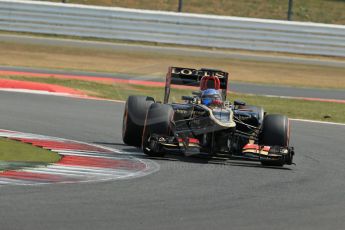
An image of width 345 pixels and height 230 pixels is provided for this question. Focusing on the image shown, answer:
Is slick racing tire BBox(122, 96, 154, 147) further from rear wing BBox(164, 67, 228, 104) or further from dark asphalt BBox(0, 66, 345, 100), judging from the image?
dark asphalt BBox(0, 66, 345, 100)

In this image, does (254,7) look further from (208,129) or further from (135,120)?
(208,129)

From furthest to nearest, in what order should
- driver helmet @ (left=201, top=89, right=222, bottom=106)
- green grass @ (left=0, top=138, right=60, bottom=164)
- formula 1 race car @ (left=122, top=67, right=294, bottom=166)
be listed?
driver helmet @ (left=201, top=89, right=222, bottom=106)
formula 1 race car @ (left=122, top=67, right=294, bottom=166)
green grass @ (left=0, top=138, right=60, bottom=164)

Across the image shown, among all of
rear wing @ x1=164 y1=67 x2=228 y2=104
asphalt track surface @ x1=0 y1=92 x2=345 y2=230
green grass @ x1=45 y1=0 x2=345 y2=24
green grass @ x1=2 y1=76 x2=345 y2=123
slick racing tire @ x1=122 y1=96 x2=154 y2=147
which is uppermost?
green grass @ x1=45 y1=0 x2=345 y2=24

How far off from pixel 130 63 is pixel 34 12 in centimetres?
482

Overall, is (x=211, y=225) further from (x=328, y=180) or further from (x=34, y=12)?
(x=34, y=12)

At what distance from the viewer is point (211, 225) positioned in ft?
26.9

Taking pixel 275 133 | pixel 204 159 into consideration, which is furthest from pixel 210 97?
pixel 275 133

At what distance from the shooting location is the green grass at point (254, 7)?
40.0 m

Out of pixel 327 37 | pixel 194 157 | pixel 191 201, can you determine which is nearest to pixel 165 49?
pixel 327 37

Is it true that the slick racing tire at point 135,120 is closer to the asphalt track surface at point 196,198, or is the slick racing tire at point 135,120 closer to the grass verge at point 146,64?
the asphalt track surface at point 196,198

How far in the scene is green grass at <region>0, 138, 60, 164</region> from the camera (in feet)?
38.8

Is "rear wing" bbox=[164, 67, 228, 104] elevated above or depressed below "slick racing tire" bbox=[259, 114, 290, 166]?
above

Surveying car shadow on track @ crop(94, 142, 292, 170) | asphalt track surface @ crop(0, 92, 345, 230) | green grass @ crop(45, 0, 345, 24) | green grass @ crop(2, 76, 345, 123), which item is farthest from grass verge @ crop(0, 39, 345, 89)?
car shadow on track @ crop(94, 142, 292, 170)

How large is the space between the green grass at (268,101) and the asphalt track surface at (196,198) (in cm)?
632
